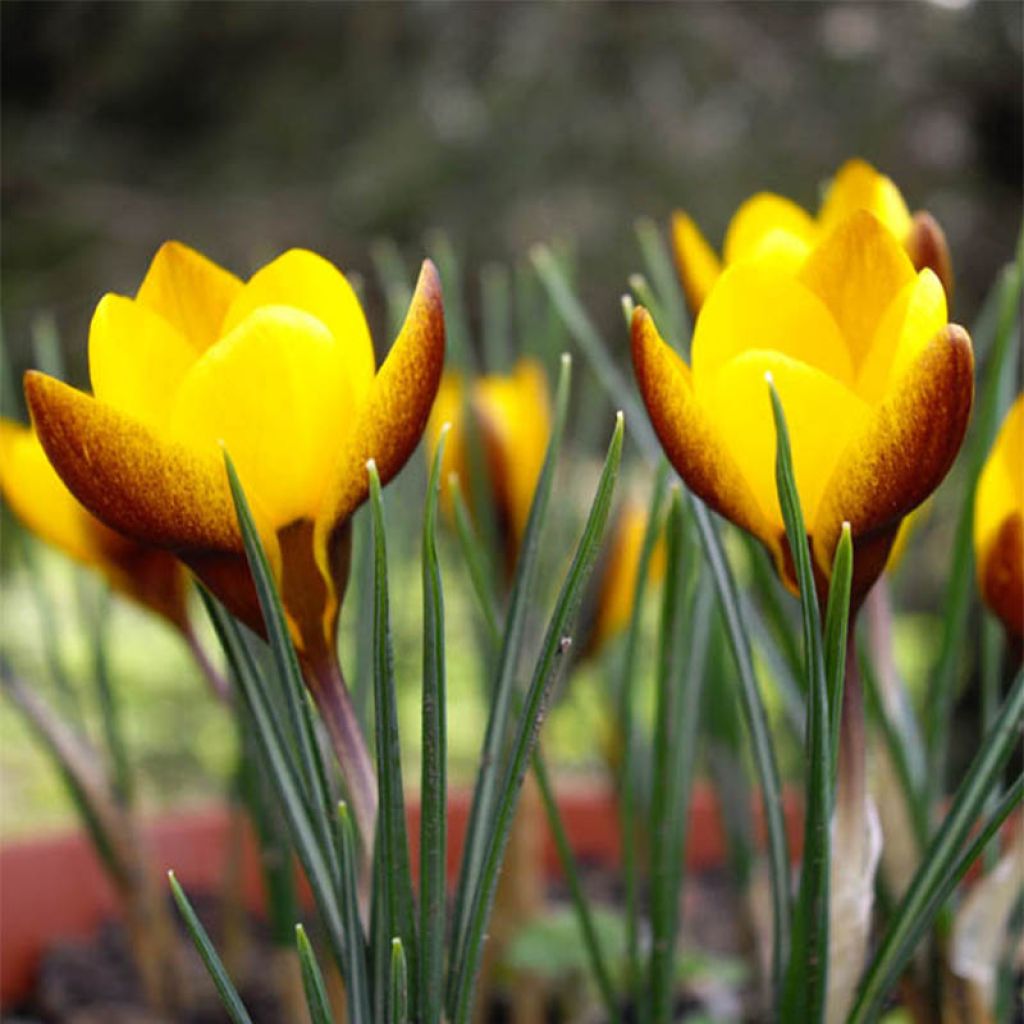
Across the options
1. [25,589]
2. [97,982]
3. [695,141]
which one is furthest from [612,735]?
[25,589]

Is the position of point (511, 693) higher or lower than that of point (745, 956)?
higher

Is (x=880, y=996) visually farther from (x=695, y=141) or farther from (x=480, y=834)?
(x=695, y=141)

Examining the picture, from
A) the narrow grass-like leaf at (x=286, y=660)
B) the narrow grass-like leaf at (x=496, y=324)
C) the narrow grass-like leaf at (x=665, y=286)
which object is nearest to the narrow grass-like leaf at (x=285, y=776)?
the narrow grass-like leaf at (x=286, y=660)

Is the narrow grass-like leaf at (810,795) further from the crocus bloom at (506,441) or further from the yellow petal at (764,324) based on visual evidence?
the crocus bloom at (506,441)

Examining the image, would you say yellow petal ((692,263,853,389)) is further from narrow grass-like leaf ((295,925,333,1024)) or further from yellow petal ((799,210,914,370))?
narrow grass-like leaf ((295,925,333,1024))

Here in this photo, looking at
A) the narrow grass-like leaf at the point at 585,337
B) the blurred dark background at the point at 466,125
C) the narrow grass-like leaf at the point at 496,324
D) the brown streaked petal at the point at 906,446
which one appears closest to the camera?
the brown streaked petal at the point at 906,446

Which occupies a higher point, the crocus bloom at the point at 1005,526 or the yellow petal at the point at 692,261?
the yellow petal at the point at 692,261

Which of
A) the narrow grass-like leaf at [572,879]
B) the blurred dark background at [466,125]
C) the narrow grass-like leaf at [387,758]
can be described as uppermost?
the blurred dark background at [466,125]
